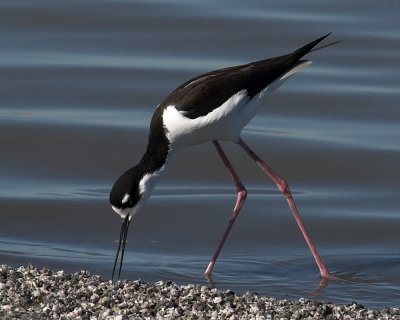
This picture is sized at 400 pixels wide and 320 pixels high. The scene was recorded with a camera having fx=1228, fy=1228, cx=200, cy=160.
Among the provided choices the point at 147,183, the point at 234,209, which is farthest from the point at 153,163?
the point at 234,209

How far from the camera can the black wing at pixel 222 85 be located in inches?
325

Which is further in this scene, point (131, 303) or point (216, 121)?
point (216, 121)

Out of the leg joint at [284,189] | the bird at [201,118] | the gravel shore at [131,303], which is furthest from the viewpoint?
the leg joint at [284,189]

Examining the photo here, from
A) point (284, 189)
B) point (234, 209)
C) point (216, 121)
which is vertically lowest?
point (234, 209)

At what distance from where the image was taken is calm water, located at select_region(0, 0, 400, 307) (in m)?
8.62

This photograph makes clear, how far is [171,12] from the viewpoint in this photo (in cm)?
1410

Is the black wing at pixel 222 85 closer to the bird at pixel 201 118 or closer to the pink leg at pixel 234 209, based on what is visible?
the bird at pixel 201 118

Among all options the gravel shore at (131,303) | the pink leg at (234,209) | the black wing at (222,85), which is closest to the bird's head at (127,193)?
the black wing at (222,85)

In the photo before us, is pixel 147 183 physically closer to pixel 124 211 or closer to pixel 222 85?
pixel 124 211

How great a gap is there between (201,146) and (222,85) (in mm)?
2580

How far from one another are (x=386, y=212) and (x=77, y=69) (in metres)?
4.23

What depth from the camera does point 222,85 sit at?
8.41 metres

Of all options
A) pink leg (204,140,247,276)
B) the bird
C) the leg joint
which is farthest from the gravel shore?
the leg joint

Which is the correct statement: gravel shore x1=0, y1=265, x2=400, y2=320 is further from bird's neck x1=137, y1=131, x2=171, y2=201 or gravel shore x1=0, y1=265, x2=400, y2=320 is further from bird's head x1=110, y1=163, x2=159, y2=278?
bird's neck x1=137, y1=131, x2=171, y2=201
